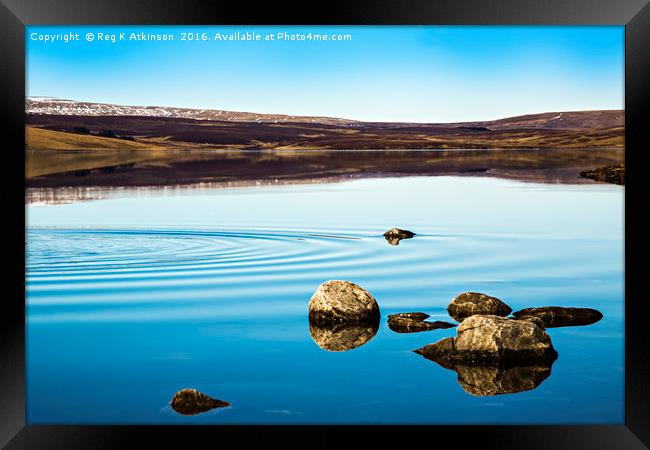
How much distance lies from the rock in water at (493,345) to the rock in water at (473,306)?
2504 millimetres

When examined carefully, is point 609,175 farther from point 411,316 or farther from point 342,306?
point 342,306

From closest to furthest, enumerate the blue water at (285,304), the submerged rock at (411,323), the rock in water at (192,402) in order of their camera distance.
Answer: the rock in water at (192,402)
the blue water at (285,304)
the submerged rock at (411,323)

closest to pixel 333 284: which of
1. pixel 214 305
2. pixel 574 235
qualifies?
pixel 214 305

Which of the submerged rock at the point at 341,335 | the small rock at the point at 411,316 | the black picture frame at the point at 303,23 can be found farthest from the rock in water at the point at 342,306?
the black picture frame at the point at 303,23

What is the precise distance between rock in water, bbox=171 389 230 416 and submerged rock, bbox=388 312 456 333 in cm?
466

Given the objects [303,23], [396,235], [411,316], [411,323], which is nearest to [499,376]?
[411,323]

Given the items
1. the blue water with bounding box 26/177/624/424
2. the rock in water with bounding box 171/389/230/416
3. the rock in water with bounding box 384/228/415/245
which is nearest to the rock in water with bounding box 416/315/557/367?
the blue water with bounding box 26/177/624/424

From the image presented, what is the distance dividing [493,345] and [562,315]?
3089 mm

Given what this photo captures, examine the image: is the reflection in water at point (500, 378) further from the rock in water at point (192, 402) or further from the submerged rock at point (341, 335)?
the rock in water at point (192, 402)

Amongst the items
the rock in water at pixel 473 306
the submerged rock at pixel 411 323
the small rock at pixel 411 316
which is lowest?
the submerged rock at pixel 411 323

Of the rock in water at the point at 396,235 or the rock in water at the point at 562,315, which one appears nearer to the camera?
the rock in water at the point at 562,315

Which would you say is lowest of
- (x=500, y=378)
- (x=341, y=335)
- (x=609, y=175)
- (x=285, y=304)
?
(x=500, y=378)

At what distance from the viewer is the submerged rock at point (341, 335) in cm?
1313

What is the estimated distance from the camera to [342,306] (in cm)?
1452
